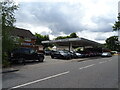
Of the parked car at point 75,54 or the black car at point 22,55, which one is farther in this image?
the parked car at point 75,54

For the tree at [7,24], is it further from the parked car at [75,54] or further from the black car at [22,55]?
the parked car at [75,54]

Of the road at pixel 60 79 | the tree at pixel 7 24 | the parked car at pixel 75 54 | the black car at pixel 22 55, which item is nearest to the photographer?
the road at pixel 60 79

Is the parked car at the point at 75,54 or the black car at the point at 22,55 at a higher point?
the black car at the point at 22,55

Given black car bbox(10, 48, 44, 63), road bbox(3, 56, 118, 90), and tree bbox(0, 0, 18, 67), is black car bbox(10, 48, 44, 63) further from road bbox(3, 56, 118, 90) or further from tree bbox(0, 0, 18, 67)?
road bbox(3, 56, 118, 90)

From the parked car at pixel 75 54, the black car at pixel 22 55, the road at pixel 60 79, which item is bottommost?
the road at pixel 60 79

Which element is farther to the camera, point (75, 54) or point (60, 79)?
point (75, 54)

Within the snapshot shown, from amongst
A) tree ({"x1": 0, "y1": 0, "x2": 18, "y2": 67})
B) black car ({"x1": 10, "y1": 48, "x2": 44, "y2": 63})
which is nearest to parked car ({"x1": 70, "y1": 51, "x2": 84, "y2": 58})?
black car ({"x1": 10, "y1": 48, "x2": 44, "y2": 63})

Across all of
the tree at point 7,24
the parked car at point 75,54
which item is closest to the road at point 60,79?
the tree at point 7,24

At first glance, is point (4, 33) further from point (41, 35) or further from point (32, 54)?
point (41, 35)

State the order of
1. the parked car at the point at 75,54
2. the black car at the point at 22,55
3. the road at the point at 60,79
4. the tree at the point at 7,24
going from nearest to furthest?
the road at the point at 60,79
the tree at the point at 7,24
the black car at the point at 22,55
the parked car at the point at 75,54

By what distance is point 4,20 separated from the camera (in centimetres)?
1481

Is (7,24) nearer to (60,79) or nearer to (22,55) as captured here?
(22,55)

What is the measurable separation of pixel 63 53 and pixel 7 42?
15.6 meters

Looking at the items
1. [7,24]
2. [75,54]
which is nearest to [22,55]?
[7,24]
